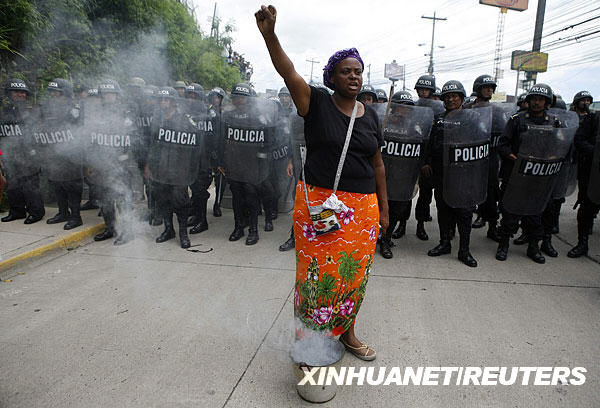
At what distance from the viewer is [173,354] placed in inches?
98.7

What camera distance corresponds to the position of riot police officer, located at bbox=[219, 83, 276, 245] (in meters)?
4.78

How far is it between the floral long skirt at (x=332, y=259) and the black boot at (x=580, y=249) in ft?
12.1

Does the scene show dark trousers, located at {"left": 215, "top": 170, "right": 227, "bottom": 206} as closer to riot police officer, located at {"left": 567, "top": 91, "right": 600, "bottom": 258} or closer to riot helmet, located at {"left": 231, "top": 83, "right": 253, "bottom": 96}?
riot helmet, located at {"left": 231, "top": 83, "right": 253, "bottom": 96}

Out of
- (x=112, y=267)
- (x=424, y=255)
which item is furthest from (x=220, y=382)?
(x=424, y=255)

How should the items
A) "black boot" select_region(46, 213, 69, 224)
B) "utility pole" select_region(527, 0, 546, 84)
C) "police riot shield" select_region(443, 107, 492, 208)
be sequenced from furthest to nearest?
"utility pole" select_region(527, 0, 546, 84)
"black boot" select_region(46, 213, 69, 224)
"police riot shield" select_region(443, 107, 492, 208)

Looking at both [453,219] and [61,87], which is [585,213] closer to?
[453,219]

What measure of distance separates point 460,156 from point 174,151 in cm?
320

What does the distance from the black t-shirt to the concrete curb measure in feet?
11.9

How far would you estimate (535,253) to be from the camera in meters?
4.42

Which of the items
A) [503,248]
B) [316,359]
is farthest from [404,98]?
[316,359]

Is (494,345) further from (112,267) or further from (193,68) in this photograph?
(193,68)

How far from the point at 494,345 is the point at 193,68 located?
10.4 meters

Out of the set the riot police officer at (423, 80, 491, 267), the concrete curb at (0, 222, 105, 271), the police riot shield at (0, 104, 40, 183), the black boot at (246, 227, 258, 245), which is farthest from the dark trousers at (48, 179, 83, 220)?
the riot police officer at (423, 80, 491, 267)

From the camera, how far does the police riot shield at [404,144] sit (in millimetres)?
4121
